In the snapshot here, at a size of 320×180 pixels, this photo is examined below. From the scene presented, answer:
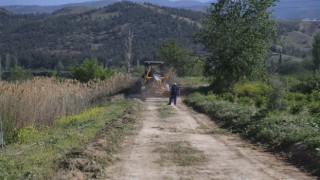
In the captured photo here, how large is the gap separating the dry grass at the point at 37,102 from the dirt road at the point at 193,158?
4.65m

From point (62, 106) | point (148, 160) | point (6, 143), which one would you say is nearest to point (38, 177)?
point (148, 160)

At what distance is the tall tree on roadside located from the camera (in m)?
43.2

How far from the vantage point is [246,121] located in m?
20.2

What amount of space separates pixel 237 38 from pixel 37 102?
82.3 ft

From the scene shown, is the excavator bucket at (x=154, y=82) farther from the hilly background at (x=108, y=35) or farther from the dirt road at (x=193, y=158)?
the hilly background at (x=108, y=35)

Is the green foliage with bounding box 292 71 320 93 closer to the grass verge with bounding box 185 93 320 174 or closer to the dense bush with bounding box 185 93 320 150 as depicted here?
the dense bush with bounding box 185 93 320 150

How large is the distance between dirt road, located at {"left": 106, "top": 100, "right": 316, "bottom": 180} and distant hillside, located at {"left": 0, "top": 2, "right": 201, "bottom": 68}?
107 m

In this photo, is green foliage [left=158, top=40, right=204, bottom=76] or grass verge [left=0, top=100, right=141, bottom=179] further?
green foliage [left=158, top=40, right=204, bottom=76]

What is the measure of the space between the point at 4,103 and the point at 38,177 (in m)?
9.48

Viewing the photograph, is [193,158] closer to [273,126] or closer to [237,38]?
[273,126]

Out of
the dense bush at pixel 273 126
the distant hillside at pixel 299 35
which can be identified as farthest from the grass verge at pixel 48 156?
the distant hillside at pixel 299 35

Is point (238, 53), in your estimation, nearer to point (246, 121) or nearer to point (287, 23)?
point (246, 121)

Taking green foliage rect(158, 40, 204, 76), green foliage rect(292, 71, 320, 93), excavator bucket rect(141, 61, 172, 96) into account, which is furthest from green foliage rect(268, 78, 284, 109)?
green foliage rect(158, 40, 204, 76)

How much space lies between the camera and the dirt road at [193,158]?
11211 mm
